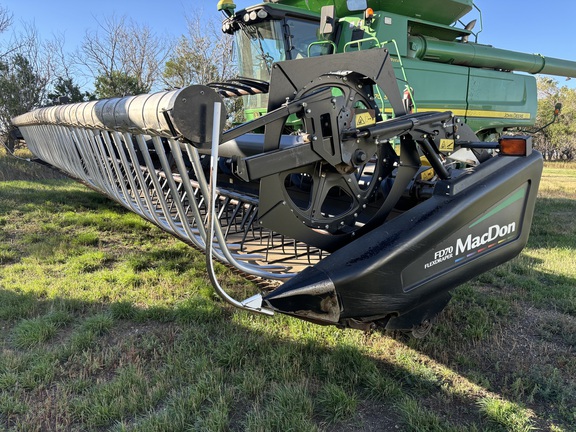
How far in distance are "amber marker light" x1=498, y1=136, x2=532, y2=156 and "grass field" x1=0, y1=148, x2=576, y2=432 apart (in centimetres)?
115

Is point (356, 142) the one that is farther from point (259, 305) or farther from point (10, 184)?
point (10, 184)

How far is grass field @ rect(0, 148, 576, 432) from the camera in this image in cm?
198

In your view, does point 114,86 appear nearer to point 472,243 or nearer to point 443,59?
point 443,59

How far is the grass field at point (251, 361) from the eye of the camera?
77.9 inches

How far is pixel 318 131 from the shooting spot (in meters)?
2.01

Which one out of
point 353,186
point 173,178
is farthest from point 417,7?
point 173,178

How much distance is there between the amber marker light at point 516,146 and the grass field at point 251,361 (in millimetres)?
1152

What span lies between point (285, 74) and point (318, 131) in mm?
302

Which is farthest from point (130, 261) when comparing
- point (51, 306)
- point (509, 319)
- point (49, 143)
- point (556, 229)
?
point (556, 229)

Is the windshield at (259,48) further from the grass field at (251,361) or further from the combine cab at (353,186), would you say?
the grass field at (251,361)

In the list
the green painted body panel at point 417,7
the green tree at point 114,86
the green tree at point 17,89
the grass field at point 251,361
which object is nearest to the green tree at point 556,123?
the green tree at point 114,86

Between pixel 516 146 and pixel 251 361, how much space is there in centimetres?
187

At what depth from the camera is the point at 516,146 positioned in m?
2.28

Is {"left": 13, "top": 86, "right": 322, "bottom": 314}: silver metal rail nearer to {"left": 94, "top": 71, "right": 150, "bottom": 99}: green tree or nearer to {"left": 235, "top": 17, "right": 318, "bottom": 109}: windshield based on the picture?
{"left": 235, "top": 17, "right": 318, "bottom": 109}: windshield
